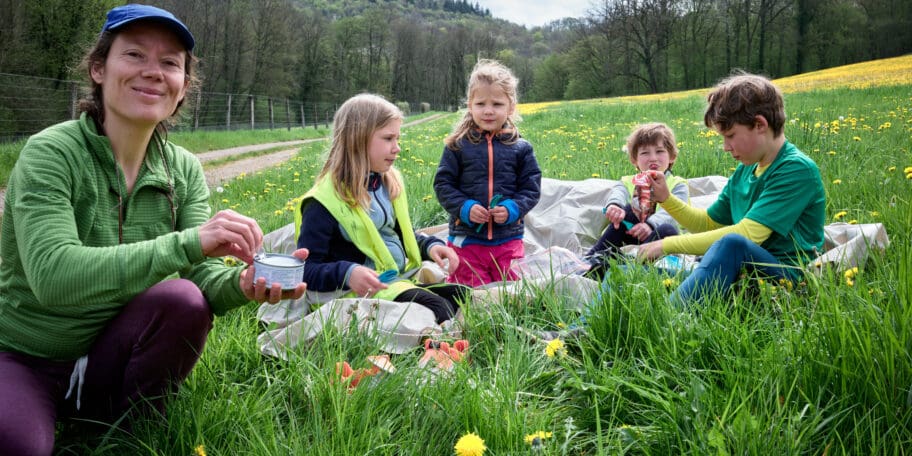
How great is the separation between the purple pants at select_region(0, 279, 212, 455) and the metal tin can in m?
0.23

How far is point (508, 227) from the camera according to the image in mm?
3883

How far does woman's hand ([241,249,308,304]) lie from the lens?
1729 millimetres

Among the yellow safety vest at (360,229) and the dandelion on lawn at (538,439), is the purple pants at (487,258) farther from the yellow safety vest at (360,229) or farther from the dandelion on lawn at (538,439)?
the dandelion on lawn at (538,439)

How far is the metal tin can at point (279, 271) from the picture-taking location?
1716 mm

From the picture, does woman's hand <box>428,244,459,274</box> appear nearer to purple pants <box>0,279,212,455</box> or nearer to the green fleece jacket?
the green fleece jacket

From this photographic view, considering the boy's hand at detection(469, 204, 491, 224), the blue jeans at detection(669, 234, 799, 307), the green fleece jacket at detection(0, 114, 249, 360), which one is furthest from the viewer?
the boy's hand at detection(469, 204, 491, 224)

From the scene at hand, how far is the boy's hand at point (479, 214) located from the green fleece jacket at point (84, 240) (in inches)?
71.3

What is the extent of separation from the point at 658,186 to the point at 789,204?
684mm

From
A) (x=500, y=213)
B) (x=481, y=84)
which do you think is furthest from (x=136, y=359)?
(x=481, y=84)

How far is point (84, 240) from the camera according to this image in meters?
1.76

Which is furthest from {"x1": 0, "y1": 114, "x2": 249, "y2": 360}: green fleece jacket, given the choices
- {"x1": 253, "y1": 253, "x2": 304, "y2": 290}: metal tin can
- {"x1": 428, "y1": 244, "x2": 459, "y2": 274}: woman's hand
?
{"x1": 428, "y1": 244, "x2": 459, "y2": 274}: woman's hand

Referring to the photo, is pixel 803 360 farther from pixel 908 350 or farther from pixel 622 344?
pixel 622 344

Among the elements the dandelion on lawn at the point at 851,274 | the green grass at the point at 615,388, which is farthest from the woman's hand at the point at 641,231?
the dandelion on lawn at the point at 851,274

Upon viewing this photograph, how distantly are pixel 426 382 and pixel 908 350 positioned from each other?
1.24m
